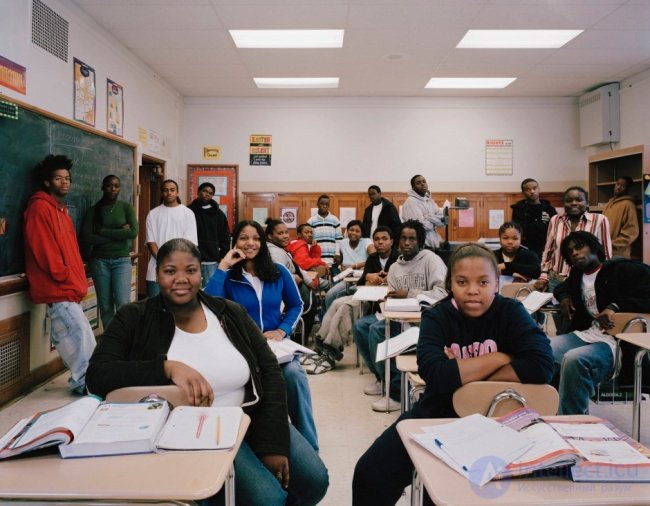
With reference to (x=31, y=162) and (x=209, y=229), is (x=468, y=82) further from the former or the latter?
(x=31, y=162)

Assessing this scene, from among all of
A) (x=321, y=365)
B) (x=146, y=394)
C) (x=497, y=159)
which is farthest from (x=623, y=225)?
(x=146, y=394)

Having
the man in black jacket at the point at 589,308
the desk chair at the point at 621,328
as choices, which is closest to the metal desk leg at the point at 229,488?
the man in black jacket at the point at 589,308

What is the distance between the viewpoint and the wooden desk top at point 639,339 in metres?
2.52

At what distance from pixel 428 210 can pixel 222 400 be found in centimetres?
569

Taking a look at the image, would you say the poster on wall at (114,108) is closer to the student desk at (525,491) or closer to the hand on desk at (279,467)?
the hand on desk at (279,467)

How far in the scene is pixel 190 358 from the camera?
6.20ft

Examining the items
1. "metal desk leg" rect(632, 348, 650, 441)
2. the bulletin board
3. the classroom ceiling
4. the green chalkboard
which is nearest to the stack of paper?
"metal desk leg" rect(632, 348, 650, 441)

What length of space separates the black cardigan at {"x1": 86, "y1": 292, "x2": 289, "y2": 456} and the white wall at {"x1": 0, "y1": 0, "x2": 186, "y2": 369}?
2445mm

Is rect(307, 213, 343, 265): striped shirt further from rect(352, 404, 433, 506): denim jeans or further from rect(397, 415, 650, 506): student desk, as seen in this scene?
rect(397, 415, 650, 506): student desk

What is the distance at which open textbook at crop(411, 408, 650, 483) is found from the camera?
1.21 metres

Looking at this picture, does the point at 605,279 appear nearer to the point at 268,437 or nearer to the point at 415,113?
the point at 268,437

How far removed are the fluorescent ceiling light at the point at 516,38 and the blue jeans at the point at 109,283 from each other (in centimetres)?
436

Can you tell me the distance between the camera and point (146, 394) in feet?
5.42

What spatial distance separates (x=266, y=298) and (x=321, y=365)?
1.99 meters
